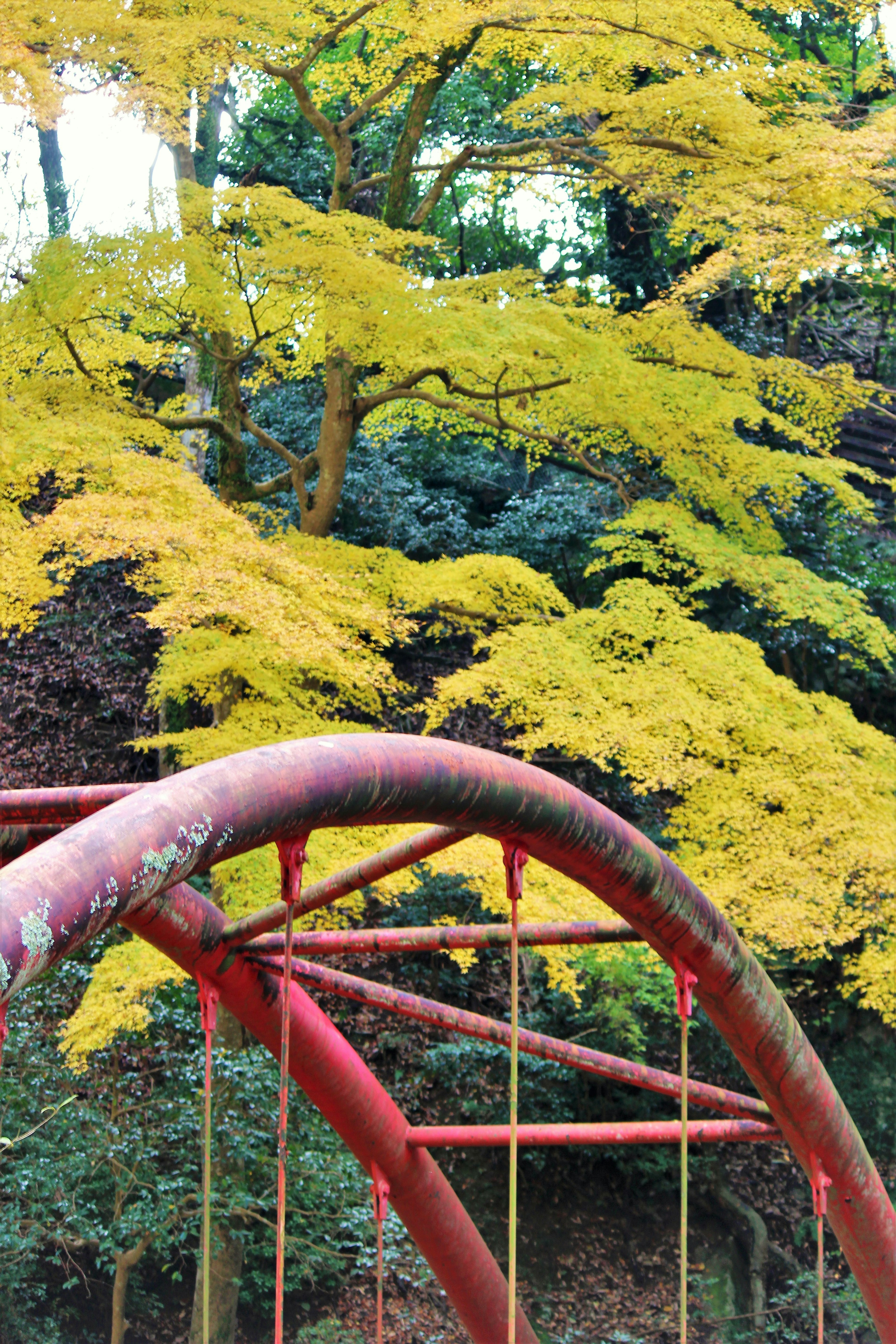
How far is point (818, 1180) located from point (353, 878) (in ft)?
6.35

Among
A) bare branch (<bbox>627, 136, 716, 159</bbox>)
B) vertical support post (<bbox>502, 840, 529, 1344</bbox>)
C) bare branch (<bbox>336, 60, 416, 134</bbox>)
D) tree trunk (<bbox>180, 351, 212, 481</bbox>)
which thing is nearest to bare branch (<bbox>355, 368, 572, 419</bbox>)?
bare branch (<bbox>627, 136, 716, 159</bbox>)

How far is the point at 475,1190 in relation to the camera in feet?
32.2

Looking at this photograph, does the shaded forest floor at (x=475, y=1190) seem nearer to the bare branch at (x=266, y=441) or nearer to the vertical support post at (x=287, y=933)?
the bare branch at (x=266, y=441)

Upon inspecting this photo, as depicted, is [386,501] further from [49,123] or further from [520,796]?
[520,796]

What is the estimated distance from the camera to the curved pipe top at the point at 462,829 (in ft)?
4.97

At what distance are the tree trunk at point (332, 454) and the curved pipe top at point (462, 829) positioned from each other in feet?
17.6

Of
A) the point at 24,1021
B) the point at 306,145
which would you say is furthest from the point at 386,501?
the point at 24,1021

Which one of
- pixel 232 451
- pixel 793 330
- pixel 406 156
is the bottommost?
pixel 232 451

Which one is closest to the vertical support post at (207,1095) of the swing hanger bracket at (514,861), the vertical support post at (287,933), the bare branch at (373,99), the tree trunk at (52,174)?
the vertical support post at (287,933)

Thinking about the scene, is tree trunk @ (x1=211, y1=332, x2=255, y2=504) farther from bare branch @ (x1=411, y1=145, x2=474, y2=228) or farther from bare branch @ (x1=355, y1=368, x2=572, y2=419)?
bare branch @ (x1=411, y1=145, x2=474, y2=228)

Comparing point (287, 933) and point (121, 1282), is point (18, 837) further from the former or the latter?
point (121, 1282)

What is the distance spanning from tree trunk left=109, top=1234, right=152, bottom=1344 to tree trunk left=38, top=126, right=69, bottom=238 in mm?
10265

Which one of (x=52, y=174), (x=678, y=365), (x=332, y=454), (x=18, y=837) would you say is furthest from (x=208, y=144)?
(x=18, y=837)

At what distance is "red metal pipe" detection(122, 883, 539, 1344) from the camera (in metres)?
3.24
